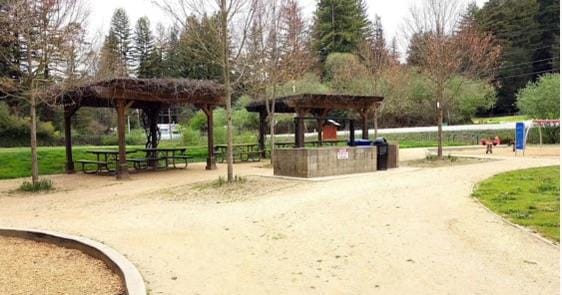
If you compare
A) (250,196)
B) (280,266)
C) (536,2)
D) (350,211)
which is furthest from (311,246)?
(536,2)

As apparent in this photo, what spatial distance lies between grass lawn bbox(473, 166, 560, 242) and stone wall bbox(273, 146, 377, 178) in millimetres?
3465

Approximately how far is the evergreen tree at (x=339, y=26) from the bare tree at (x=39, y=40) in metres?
40.5

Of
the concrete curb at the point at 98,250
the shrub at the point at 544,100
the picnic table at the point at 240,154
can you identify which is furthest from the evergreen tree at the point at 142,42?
the concrete curb at the point at 98,250

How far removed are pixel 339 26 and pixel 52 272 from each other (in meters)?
51.1

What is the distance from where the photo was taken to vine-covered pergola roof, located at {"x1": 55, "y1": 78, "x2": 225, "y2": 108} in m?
13.5

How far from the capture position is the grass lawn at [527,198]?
19.5 ft

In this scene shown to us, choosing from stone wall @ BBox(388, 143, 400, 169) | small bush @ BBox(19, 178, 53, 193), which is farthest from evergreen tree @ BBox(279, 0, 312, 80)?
small bush @ BBox(19, 178, 53, 193)

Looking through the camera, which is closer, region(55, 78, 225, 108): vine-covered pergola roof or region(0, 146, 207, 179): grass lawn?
region(55, 78, 225, 108): vine-covered pergola roof

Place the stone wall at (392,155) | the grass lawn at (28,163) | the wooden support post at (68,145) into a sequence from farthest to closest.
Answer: the wooden support post at (68,145), the grass lawn at (28,163), the stone wall at (392,155)

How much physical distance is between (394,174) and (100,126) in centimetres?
3359

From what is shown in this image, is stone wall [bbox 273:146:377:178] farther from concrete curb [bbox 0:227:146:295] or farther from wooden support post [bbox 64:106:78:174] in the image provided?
wooden support post [bbox 64:106:78:174]

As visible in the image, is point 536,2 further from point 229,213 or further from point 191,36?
point 229,213

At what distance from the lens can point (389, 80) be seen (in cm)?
2436

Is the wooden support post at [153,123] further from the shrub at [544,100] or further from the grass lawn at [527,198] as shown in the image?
the shrub at [544,100]
